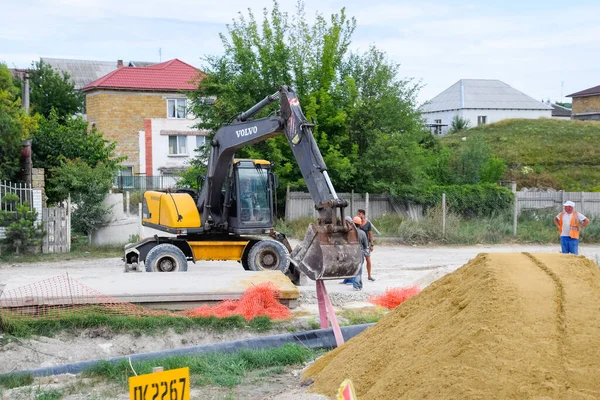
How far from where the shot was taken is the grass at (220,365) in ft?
29.6

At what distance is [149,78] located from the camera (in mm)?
49750

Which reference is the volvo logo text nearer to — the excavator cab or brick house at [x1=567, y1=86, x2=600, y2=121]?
the excavator cab

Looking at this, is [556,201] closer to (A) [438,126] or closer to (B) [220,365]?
(B) [220,365]

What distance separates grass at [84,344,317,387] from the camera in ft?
29.6

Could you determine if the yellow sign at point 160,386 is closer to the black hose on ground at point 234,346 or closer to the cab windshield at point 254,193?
the black hose on ground at point 234,346

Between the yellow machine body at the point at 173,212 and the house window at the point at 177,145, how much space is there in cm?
3129

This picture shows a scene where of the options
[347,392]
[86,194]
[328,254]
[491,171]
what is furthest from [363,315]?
[491,171]

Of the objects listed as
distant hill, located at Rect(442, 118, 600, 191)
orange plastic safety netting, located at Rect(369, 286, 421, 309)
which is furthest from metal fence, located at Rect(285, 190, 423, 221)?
orange plastic safety netting, located at Rect(369, 286, 421, 309)

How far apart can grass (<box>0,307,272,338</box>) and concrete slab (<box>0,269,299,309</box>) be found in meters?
0.43

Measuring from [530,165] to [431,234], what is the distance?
940 inches

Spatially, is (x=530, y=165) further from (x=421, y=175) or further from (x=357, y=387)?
(x=357, y=387)

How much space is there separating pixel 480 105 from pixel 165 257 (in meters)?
55.6

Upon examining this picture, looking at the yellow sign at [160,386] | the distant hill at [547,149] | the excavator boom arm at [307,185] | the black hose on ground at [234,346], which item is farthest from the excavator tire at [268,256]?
the distant hill at [547,149]

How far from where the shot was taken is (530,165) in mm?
50719
